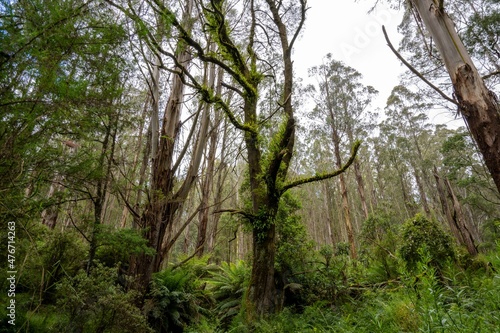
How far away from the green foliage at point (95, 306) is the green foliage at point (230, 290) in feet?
8.58

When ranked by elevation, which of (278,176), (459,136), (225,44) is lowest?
(278,176)

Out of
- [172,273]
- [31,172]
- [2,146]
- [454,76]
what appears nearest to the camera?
[2,146]

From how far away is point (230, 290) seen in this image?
6.36 metres

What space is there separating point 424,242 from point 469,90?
2.94 m

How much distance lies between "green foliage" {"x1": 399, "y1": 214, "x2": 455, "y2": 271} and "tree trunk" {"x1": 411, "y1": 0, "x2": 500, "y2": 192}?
7.71 ft

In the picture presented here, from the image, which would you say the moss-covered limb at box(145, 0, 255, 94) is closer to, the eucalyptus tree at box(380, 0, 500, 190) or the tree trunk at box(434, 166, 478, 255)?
the eucalyptus tree at box(380, 0, 500, 190)

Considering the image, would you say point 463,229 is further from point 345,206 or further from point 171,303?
point 345,206

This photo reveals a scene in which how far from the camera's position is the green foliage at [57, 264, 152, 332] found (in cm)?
266

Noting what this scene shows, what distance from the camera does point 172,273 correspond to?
513cm

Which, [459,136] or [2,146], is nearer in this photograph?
[2,146]

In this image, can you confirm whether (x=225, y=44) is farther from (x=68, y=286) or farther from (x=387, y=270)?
(x=387, y=270)

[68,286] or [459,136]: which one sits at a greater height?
[459,136]

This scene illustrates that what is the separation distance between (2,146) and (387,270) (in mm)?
7171

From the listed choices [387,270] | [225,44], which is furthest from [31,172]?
[387,270]
